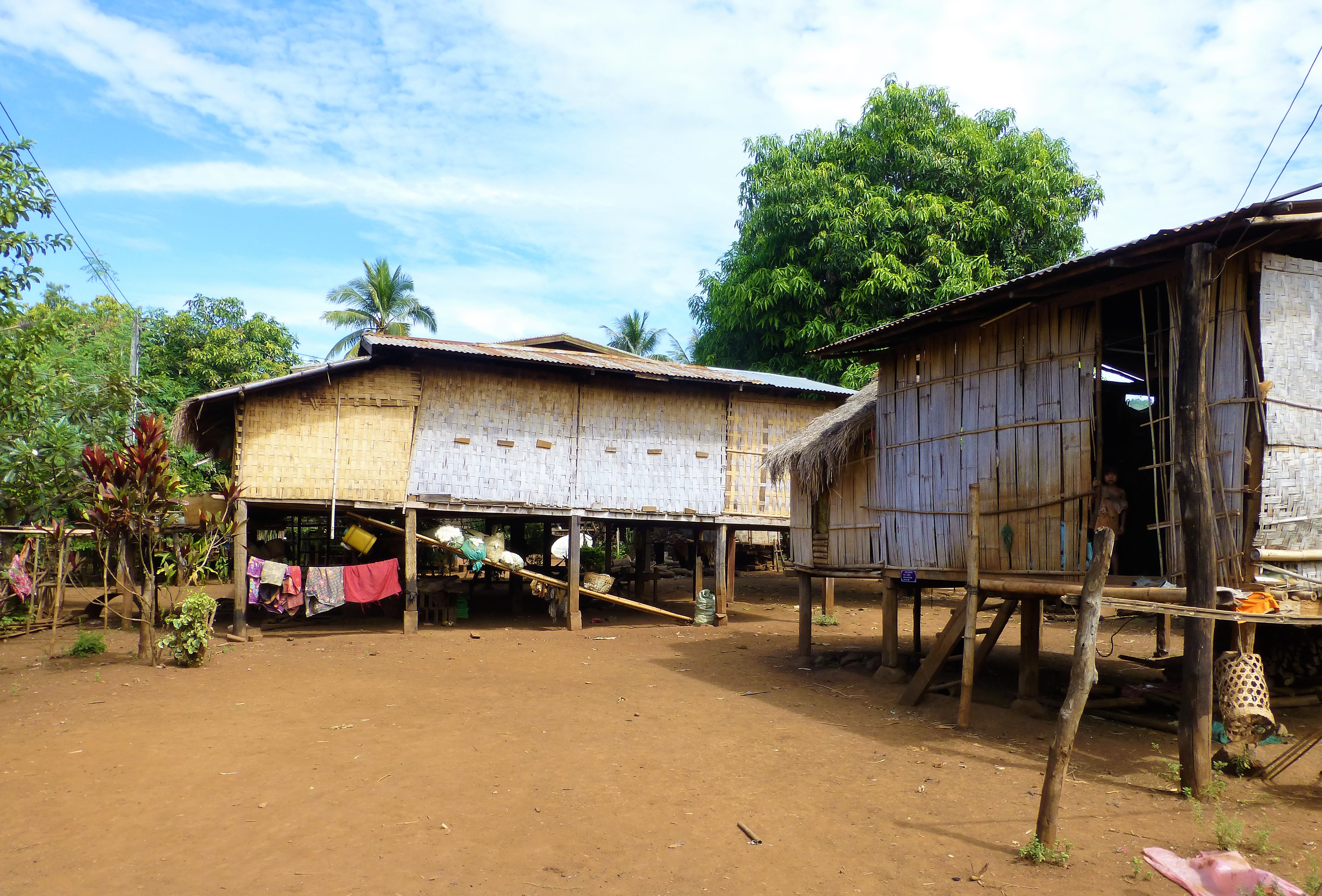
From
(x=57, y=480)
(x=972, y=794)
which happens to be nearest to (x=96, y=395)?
(x=57, y=480)

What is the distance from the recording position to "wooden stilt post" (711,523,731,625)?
16422 millimetres

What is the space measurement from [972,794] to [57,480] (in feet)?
40.4

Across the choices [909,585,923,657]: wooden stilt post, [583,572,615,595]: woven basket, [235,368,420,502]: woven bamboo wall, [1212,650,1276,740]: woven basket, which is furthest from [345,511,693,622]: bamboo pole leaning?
[1212,650,1276,740]: woven basket

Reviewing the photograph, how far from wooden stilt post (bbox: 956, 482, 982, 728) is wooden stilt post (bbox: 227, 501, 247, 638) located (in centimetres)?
1074

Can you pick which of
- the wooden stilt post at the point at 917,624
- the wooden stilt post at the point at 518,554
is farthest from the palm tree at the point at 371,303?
the wooden stilt post at the point at 917,624

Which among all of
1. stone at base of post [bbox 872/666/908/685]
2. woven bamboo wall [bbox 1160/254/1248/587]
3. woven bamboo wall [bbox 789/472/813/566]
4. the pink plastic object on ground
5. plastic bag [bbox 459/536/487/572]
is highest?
woven bamboo wall [bbox 1160/254/1248/587]

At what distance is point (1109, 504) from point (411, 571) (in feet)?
35.3

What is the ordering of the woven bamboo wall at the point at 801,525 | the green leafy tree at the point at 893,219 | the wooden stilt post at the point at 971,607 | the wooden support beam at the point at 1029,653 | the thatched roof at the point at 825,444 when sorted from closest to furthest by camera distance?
the wooden stilt post at the point at 971,607
the wooden support beam at the point at 1029,653
the thatched roof at the point at 825,444
the woven bamboo wall at the point at 801,525
the green leafy tree at the point at 893,219

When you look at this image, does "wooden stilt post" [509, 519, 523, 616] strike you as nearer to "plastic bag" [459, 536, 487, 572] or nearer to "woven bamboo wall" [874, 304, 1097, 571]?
"plastic bag" [459, 536, 487, 572]

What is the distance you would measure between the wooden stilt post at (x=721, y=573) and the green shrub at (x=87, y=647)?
32.8ft

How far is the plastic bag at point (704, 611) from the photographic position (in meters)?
16.6

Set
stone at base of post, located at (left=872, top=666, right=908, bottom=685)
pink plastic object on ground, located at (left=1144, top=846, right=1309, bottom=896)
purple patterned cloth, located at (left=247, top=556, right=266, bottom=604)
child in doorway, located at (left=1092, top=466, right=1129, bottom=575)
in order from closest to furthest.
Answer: pink plastic object on ground, located at (left=1144, top=846, right=1309, bottom=896) → child in doorway, located at (left=1092, top=466, right=1129, bottom=575) → stone at base of post, located at (left=872, top=666, right=908, bottom=685) → purple patterned cloth, located at (left=247, top=556, right=266, bottom=604)

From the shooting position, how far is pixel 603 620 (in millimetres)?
16953

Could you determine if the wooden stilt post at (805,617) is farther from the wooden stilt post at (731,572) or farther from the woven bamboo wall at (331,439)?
the woven bamboo wall at (331,439)
